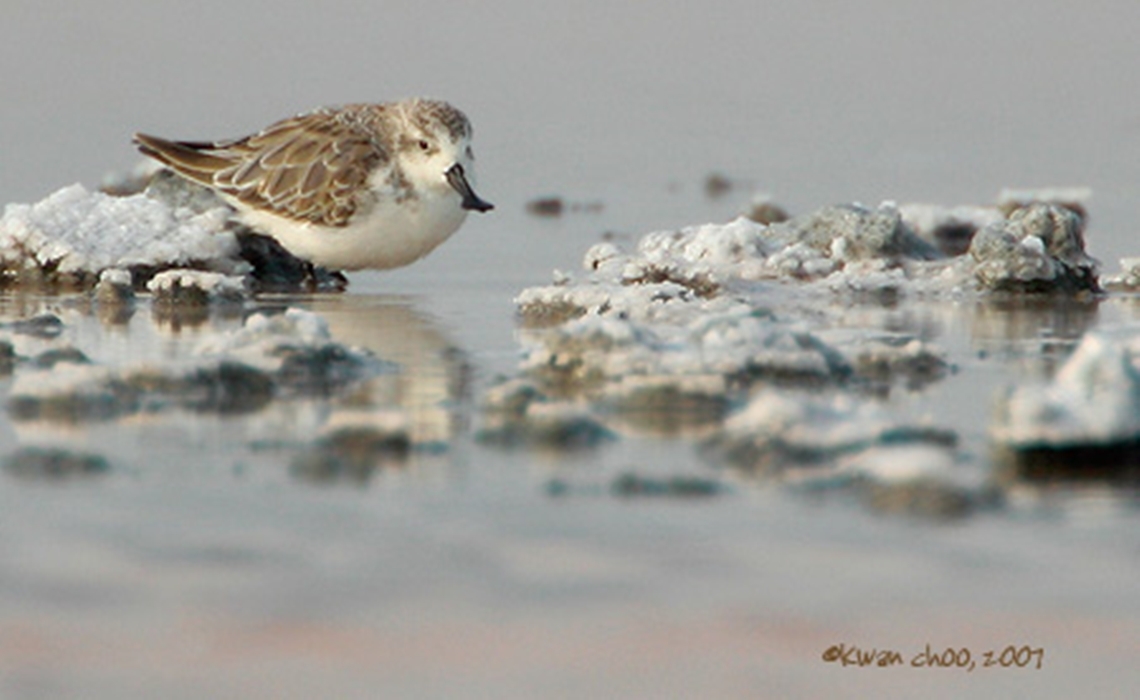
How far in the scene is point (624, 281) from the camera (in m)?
9.01

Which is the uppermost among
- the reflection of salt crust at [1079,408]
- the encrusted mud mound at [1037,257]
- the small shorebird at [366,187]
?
the small shorebird at [366,187]

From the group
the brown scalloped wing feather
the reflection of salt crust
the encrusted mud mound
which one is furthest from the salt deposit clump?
the reflection of salt crust

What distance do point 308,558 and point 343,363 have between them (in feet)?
7.30

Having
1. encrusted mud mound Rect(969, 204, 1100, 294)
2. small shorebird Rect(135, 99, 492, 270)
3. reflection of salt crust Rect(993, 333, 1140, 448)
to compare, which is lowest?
reflection of salt crust Rect(993, 333, 1140, 448)

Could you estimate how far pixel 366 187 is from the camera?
9359mm

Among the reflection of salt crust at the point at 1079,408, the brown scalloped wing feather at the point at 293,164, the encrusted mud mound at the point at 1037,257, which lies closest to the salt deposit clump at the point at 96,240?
the brown scalloped wing feather at the point at 293,164

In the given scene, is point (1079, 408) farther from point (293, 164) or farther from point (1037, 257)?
point (293, 164)

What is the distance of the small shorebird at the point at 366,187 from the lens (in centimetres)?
928

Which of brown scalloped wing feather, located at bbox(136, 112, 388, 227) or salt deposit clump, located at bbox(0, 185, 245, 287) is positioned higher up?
brown scalloped wing feather, located at bbox(136, 112, 388, 227)

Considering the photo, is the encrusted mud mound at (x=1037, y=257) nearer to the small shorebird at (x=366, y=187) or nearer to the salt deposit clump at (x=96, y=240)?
the small shorebird at (x=366, y=187)

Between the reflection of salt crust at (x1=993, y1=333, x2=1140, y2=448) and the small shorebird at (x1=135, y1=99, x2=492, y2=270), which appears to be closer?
the reflection of salt crust at (x1=993, y1=333, x2=1140, y2=448)

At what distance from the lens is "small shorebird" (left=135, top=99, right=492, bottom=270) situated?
9.28m

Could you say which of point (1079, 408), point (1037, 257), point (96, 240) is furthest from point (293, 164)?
point (1079, 408)

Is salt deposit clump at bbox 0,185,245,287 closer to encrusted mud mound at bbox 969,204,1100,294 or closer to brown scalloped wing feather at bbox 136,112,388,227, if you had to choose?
brown scalloped wing feather at bbox 136,112,388,227
